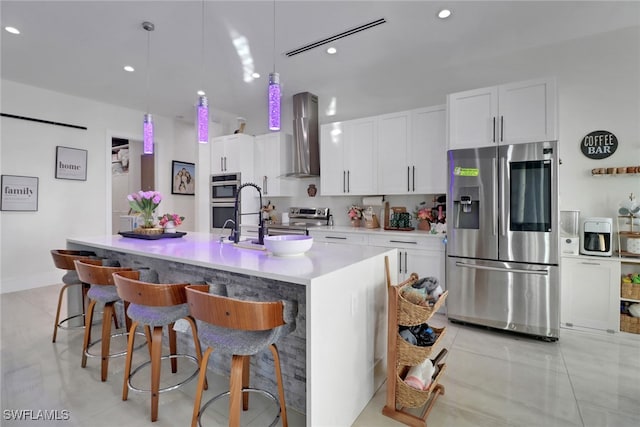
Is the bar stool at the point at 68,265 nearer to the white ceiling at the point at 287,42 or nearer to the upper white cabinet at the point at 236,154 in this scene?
the white ceiling at the point at 287,42

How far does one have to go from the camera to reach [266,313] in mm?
1339

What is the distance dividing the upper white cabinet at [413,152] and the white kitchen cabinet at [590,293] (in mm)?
1440

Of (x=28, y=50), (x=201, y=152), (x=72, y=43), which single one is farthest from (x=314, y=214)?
(x=28, y=50)

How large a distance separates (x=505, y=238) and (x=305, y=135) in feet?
9.76

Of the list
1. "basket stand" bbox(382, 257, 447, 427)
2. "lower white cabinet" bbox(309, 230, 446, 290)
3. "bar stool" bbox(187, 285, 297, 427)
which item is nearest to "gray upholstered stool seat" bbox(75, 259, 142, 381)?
"bar stool" bbox(187, 285, 297, 427)

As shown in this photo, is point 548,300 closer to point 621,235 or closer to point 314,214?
point 621,235

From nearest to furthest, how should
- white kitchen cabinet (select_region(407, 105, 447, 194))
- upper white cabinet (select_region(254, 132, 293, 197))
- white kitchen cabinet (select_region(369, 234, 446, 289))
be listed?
white kitchen cabinet (select_region(369, 234, 446, 289)) < white kitchen cabinet (select_region(407, 105, 447, 194)) < upper white cabinet (select_region(254, 132, 293, 197))

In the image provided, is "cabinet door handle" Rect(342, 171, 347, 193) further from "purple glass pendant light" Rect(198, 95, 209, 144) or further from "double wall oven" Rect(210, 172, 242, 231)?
"purple glass pendant light" Rect(198, 95, 209, 144)

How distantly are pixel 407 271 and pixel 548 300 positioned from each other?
1304 mm

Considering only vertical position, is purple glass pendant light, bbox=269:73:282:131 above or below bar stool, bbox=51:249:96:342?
above

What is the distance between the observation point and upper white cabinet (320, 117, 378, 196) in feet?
13.3

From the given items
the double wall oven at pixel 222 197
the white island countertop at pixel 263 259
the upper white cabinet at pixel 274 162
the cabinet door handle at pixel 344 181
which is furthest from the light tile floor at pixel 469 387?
the upper white cabinet at pixel 274 162

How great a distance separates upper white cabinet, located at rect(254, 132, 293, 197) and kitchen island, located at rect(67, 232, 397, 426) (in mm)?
2622

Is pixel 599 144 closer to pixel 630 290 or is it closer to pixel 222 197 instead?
pixel 630 290
